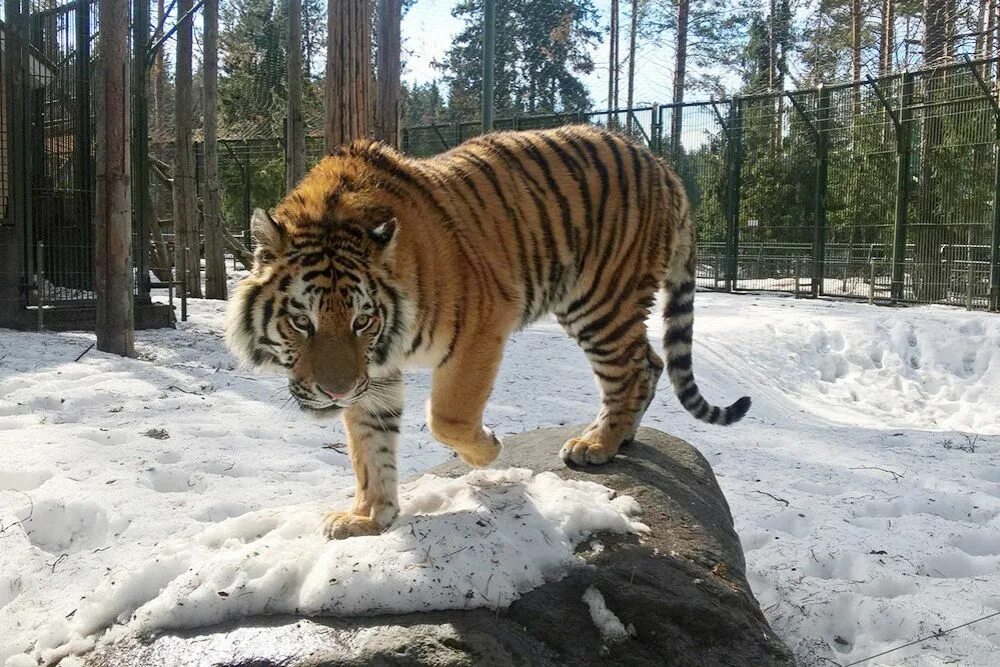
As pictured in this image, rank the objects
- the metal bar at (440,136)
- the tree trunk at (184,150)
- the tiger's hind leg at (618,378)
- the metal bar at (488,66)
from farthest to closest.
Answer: the metal bar at (440,136), the tree trunk at (184,150), the metal bar at (488,66), the tiger's hind leg at (618,378)

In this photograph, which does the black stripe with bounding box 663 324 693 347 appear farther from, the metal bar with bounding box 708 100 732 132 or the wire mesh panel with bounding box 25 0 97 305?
the metal bar with bounding box 708 100 732 132

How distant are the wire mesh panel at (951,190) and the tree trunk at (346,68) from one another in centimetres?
1023

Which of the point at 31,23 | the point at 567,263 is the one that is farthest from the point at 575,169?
the point at 31,23

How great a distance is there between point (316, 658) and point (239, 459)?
2855 mm

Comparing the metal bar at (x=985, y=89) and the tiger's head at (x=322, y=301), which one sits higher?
the metal bar at (x=985, y=89)

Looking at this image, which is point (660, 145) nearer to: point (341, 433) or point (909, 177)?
point (909, 177)

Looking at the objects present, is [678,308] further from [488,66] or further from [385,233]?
[488,66]

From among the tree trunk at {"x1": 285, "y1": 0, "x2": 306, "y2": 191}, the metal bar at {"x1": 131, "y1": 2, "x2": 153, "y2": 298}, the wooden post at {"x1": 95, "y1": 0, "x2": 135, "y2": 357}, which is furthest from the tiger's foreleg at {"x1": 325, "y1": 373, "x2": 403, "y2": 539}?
the metal bar at {"x1": 131, "y1": 2, "x2": 153, "y2": 298}

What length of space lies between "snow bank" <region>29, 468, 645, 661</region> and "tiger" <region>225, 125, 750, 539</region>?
36cm

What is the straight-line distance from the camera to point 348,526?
2953mm

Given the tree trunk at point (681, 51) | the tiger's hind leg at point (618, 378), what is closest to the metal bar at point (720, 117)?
the tree trunk at point (681, 51)

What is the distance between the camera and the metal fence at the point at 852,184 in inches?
514

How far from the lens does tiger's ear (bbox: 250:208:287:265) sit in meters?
2.77

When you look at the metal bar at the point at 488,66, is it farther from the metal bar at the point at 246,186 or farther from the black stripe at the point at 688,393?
the metal bar at the point at 246,186
